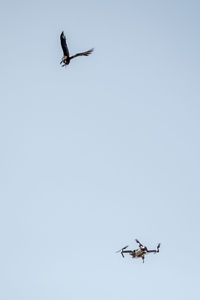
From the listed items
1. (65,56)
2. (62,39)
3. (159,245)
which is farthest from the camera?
(159,245)

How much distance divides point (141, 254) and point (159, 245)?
447 centimetres

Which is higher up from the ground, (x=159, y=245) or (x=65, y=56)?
(x=65, y=56)

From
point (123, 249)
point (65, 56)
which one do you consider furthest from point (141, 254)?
point (65, 56)

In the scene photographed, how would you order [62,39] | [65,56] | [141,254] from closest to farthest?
1. [62,39]
2. [65,56]
3. [141,254]

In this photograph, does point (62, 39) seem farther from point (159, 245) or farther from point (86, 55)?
point (159, 245)

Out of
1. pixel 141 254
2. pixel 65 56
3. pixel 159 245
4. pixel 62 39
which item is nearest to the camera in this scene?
pixel 62 39

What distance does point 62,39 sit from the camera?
2388 centimetres

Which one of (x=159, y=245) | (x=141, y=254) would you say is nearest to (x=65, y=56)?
(x=141, y=254)

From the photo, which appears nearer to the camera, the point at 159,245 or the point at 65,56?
the point at 65,56

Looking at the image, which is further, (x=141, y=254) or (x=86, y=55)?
(x=141, y=254)

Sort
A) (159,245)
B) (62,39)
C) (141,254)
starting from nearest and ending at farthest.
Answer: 1. (62,39)
2. (141,254)
3. (159,245)

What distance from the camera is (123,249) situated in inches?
1868

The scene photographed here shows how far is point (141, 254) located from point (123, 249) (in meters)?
2.94

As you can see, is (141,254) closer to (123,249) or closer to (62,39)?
(123,249)
